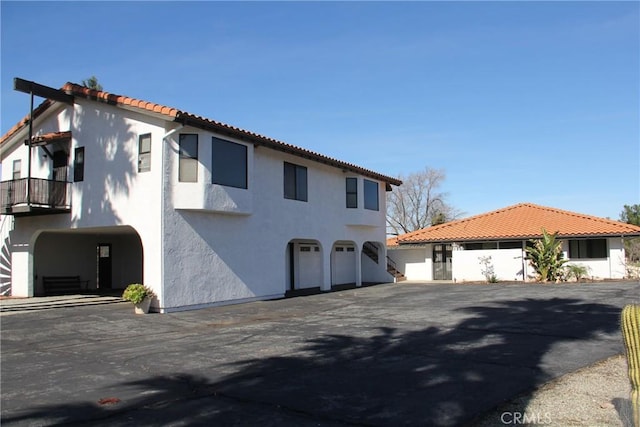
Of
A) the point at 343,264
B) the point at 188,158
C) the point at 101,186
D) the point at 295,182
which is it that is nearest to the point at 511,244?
the point at 343,264

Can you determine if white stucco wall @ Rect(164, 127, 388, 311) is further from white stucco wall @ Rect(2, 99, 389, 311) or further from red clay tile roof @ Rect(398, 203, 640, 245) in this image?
red clay tile roof @ Rect(398, 203, 640, 245)

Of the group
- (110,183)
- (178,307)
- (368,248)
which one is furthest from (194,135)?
(368,248)

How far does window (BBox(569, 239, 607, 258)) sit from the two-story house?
47.6ft

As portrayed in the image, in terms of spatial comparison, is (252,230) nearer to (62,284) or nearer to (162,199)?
(162,199)

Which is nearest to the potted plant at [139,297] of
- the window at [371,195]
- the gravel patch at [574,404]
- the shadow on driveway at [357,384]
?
the shadow on driveway at [357,384]

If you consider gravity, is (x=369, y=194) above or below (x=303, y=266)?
above

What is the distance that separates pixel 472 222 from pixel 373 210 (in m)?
9.27

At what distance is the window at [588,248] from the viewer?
27.6 m

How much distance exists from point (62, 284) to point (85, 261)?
164 centimetres

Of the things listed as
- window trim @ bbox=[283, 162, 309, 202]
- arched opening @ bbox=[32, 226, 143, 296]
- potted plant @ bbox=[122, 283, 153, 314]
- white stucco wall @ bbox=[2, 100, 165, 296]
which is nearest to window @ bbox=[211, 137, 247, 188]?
white stucco wall @ bbox=[2, 100, 165, 296]

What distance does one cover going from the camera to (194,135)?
15.9m

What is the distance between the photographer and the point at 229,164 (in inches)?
670

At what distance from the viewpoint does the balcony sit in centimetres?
1717

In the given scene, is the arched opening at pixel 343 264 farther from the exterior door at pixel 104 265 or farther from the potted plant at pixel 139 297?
the potted plant at pixel 139 297
